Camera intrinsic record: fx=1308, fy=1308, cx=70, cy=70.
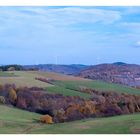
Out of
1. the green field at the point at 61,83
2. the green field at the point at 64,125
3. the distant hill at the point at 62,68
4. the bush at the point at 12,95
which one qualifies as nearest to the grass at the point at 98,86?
the green field at the point at 61,83

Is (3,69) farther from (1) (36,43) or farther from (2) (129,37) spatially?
(2) (129,37)

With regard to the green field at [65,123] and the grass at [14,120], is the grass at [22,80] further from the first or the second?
the grass at [14,120]

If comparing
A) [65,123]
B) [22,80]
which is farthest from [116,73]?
[22,80]

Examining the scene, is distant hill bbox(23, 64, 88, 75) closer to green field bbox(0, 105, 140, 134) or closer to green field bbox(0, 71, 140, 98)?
green field bbox(0, 71, 140, 98)

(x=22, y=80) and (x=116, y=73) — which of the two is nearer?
(x=22, y=80)

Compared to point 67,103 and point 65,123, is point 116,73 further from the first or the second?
point 65,123
